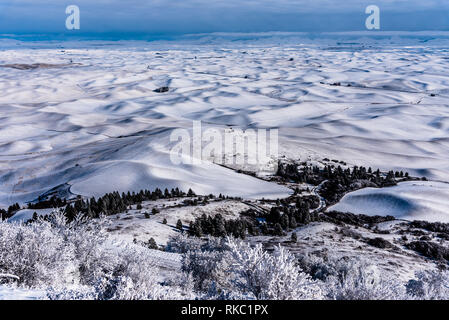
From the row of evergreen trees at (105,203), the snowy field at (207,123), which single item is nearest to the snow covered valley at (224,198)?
the row of evergreen trees at (105,203)

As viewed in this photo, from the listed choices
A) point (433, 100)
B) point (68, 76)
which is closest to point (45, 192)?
point (433, 100)

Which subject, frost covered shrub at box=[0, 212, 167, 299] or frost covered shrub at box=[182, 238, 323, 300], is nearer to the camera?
frost covered shrub at box=[182, 238, 323, 300]

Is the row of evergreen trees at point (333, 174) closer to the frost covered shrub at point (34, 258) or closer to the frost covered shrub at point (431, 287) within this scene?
the frost covered shrub at point (431, 287)

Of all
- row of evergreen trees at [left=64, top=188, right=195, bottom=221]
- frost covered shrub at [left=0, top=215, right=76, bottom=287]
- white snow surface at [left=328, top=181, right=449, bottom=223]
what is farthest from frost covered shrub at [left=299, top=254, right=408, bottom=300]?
row of evergreen trees at [left=64, top=188, right=195, bottom=221]

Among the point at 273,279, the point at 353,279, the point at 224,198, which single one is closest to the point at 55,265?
the point at 273,279

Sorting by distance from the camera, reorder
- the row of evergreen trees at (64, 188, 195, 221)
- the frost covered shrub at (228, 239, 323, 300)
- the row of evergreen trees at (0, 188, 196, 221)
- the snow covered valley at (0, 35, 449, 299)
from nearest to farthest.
Answer: the frost covered shrub at (228, 239, 323, 300)
the snow covered valley at (0, 35, 449, 299)
the row of evergreen trees at (64, 188, 195, 221)
the row of evergreen trees at (0, 188, 196, 221)

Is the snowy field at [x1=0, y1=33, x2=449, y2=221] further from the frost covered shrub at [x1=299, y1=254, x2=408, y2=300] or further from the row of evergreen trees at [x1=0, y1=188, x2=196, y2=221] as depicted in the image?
the frost covered shrub at [x1=299, y1=254, x2=408, y2=300]

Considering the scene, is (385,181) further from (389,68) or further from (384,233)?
(389,68)

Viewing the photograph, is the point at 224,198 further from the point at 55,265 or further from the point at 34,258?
the point at 34,258
